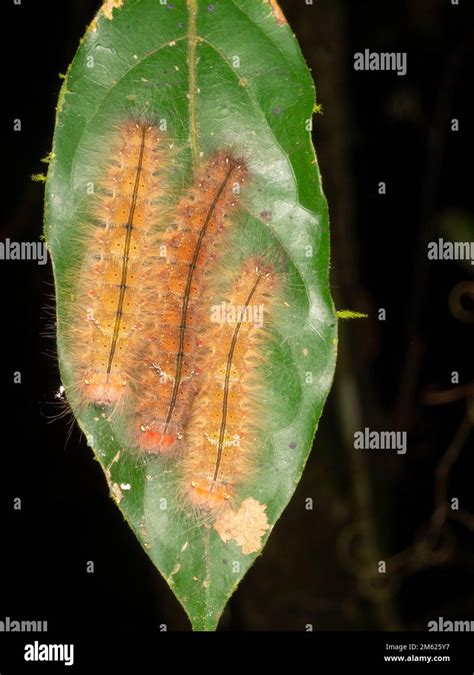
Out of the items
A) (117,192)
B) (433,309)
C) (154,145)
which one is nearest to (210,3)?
(154,145)
